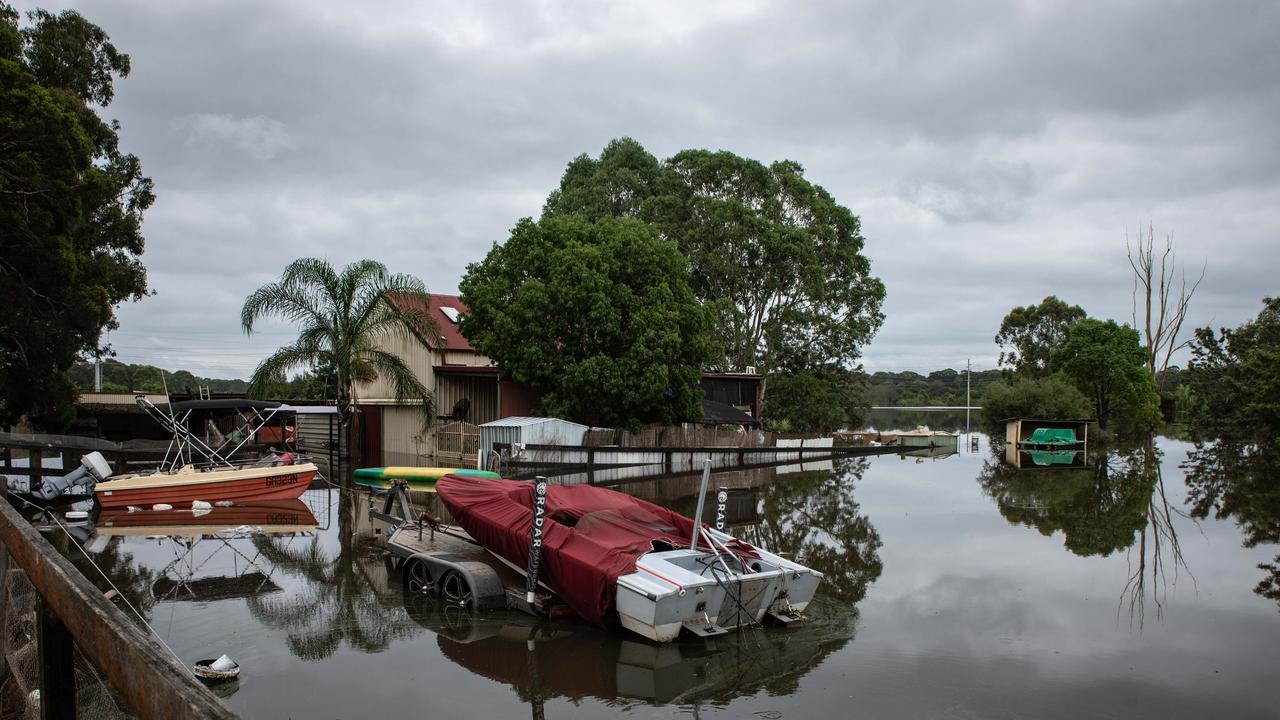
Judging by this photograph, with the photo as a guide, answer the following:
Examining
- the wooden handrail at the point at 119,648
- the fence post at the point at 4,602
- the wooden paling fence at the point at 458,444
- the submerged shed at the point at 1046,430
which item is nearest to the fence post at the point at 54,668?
the wooden handrail at the point at 119,648

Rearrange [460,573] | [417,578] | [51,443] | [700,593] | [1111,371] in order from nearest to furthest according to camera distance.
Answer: [700,593] → [460,573] → [417,578] → [51,443] → [1111,371]

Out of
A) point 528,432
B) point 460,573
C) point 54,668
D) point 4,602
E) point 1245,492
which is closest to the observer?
point 54,668

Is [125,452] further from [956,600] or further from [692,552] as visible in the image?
[956,600]

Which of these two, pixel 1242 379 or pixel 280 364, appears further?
pixel 1242 379

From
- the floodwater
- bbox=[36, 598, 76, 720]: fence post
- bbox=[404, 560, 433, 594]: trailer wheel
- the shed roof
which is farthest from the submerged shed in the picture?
bbox=[36, 598, 76, 720]: fence post

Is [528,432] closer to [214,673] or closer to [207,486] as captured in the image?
[207,486]

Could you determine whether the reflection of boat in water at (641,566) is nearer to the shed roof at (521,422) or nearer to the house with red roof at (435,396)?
the shed roof at (521,422)

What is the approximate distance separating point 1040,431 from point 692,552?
4345 centimetres

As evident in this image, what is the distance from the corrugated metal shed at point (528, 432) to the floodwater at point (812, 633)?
971cm

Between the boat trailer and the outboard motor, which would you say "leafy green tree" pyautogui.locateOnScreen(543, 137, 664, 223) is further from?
the boat trailer

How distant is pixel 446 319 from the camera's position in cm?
3784

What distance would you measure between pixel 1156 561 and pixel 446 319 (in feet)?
94.2

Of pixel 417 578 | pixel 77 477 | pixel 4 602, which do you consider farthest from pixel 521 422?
pixel 4 602

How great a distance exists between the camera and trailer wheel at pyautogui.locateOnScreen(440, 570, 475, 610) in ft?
36.2
